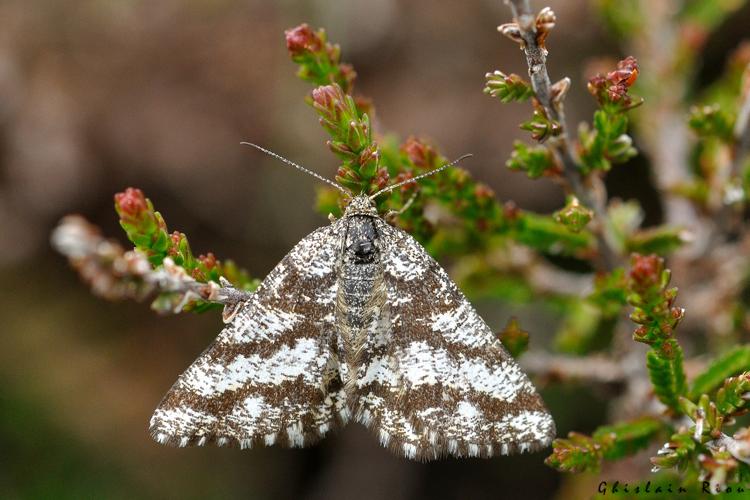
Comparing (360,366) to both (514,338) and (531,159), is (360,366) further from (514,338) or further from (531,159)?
(531,159)

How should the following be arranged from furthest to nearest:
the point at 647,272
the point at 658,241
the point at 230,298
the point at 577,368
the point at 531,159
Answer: the point at 577,368 < the point at 658,241 < the point at 531,159 < the point at 230,298 < the point at 647,272

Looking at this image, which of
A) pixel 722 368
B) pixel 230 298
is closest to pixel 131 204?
pixel 230 298

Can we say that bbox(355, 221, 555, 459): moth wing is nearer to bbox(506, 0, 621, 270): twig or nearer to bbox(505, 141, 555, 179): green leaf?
bbox(505, 141, 555, 179): green leaf

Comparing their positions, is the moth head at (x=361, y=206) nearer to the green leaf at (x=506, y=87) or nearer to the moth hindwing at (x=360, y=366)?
the moth hindwing at (x=360, y=366)

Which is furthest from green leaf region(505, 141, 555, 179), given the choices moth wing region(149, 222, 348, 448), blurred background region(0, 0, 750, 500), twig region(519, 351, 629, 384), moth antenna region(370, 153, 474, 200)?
blurred background region(0, 0, 750, 500)

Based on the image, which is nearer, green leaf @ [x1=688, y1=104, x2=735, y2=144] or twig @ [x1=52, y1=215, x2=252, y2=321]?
twig @ [x1=52, y1=215, x2=252, y2=321]

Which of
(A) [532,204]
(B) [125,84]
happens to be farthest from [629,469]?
(B) [125,84]

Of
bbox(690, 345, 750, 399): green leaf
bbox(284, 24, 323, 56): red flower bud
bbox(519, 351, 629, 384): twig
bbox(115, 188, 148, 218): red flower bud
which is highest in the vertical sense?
bbox(284, 24, 323, 56): red flower bud

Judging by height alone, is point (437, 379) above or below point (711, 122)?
below
